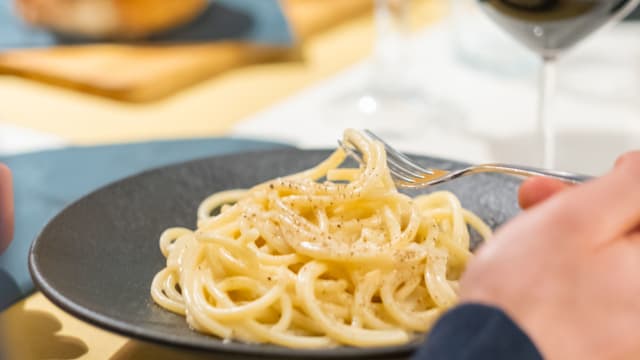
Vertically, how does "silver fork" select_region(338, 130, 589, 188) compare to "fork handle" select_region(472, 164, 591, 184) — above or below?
below

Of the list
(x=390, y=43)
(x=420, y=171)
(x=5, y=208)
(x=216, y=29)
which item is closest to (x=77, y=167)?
(x=5, y=208)

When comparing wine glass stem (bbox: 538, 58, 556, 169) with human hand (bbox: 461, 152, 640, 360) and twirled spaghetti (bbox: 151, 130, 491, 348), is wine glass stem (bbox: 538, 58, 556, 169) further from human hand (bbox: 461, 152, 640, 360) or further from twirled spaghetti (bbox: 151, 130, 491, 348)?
human hand (bbox: 461, 152, 640, 360)

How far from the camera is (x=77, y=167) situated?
1.15 metres

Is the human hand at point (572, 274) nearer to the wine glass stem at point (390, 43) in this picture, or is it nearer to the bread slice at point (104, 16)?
the wine glass stem at point (390, 43)

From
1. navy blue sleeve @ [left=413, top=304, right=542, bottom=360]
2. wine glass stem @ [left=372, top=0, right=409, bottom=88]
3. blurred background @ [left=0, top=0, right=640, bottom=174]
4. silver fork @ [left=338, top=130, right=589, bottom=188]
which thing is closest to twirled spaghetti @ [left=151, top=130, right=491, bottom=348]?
silver fork @ [left=338, top=130, right=589, bottom=188]

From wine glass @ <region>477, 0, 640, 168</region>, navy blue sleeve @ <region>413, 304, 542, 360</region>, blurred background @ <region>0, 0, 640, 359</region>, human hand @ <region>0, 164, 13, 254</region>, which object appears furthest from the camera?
blurred background @ <region>0, 0, 640, 359</region>

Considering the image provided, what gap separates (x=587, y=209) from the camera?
54 cm

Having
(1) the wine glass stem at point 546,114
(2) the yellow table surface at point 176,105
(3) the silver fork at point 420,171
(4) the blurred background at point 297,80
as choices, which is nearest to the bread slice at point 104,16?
(4) the blurred background at point 297,80

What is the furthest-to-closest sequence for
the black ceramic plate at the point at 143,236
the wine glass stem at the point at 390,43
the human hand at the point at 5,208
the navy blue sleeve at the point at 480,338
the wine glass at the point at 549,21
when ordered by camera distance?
the wine glass stem at the point at 390,43
the wine glass at the point at 549,21
the human hand at the point at 5,208
the black ceramic plate at the point at 143,236
the navy blue sleeve at the point at 480,338

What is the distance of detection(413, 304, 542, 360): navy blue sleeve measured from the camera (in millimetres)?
509

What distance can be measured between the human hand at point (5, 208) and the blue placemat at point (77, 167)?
3.0 inches

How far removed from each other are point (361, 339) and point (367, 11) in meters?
1.51

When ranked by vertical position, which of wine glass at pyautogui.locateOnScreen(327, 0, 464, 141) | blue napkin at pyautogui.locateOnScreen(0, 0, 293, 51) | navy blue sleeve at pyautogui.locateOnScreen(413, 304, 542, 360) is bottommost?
wine glass at pyautogui.locateOnScreen(327, 0, 464, 141)

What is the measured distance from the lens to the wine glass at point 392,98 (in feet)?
4.54
